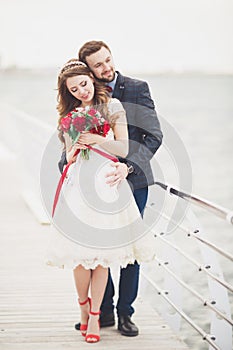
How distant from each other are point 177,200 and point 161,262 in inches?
16.6

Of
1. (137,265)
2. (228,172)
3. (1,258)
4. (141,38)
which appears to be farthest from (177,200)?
(141,38)

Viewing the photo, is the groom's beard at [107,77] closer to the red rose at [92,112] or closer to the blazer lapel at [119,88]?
the blazer lapel at [119,88]

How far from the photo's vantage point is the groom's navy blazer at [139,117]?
3291mm

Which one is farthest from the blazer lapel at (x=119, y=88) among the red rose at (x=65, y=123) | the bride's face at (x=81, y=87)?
the red rose at (x=65, y=123)

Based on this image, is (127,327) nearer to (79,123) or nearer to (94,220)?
(94,220)

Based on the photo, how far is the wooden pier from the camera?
3.36 m

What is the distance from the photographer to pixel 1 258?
5.14 metres

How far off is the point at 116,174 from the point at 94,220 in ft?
0.71

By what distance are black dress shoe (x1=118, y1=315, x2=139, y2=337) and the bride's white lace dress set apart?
A: 0.37 m

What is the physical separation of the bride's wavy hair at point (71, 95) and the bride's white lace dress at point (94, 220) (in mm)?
42

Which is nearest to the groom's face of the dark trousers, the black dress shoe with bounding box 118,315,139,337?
the dark trousers

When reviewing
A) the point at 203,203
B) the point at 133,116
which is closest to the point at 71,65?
the point at 133,116

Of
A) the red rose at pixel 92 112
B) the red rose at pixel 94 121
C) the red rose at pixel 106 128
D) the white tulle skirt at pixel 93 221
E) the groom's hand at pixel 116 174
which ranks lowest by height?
the white tulle skirt at pixel 93 221

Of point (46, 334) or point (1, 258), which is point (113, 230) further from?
point (1, 258)
